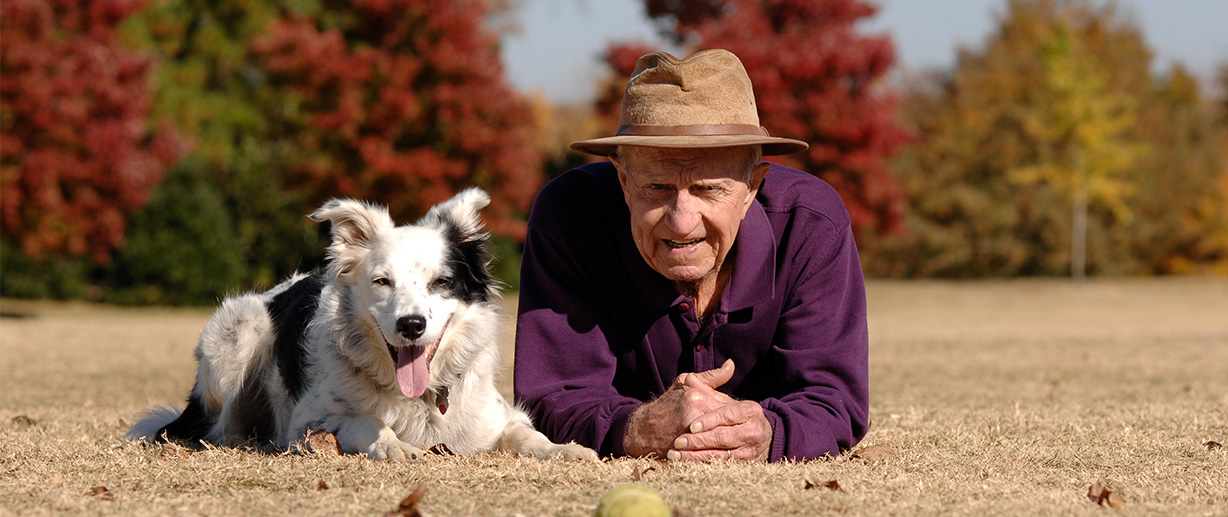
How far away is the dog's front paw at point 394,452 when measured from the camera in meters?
4.30

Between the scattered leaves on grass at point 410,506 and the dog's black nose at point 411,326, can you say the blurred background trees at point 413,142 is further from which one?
the scattered leaves on grass at point 410,506

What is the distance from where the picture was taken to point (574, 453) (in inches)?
168

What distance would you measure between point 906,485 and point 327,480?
2.04 metres

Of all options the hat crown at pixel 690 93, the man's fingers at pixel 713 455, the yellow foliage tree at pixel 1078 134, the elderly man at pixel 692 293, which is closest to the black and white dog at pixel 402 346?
the elderly man at pixel 692 293

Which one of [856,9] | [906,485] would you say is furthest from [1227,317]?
[906,485]

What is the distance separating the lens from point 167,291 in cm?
2228

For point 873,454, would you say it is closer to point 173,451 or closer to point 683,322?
point 683,322

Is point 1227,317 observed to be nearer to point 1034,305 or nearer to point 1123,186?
point 1034,305

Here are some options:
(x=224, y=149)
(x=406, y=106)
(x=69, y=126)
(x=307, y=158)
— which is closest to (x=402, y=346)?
(x=69, y=126)

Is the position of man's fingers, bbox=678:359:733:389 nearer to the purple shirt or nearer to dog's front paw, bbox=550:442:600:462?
the purple shirt

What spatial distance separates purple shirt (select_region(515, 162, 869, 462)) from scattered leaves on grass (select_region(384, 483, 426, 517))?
98 centimetres

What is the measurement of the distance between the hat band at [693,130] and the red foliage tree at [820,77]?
18.8m

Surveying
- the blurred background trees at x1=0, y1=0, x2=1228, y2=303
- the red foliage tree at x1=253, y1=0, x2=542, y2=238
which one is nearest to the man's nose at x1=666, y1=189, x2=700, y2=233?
the blurred background trees at x1=0, y1=0, x2=1228, y2=303

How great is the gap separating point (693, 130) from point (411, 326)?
52.6 inches
